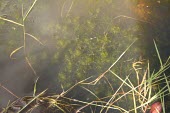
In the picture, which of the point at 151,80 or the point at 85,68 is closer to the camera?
the point at 151,80

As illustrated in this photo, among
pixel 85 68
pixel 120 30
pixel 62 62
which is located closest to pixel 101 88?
pixel 85 68

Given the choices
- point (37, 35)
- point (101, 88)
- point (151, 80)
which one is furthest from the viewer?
point (37, 35)

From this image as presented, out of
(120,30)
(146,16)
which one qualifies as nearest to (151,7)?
(146,16)

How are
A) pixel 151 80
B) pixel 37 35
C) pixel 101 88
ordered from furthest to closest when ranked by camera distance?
pixel 37 35 < pixel 101 88 < pixel 151 80

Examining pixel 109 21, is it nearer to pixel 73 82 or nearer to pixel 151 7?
pixel 151 7

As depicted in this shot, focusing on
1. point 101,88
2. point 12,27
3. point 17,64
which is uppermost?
point 12,27

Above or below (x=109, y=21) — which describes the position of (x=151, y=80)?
below
